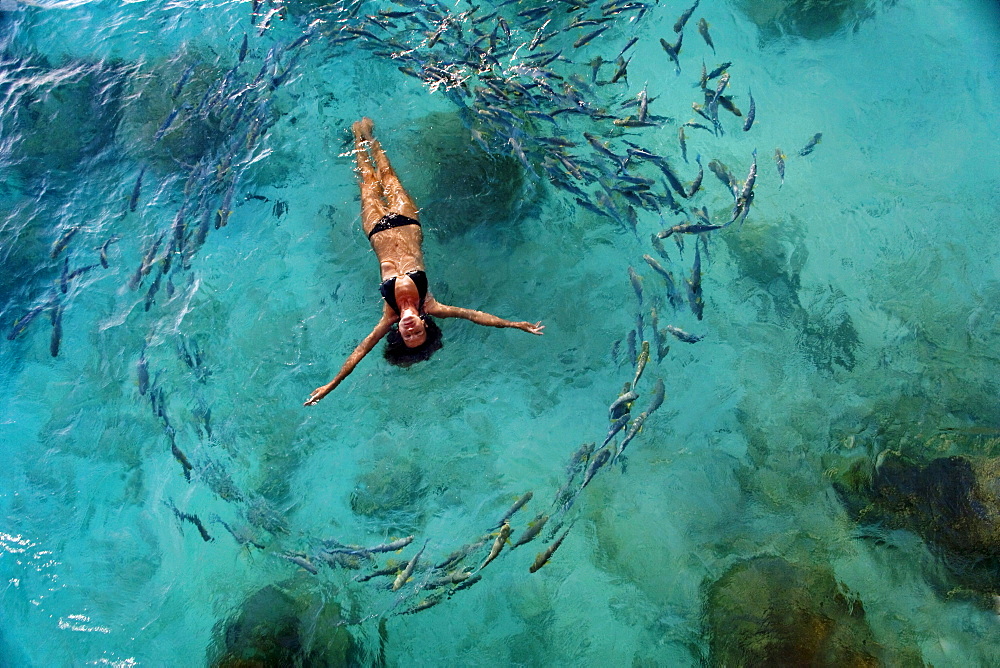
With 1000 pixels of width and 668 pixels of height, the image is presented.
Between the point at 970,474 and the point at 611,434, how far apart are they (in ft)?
16.6

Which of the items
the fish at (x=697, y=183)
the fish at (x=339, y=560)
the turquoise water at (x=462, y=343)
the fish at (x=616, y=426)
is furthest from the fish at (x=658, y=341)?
the fish at (x=339, y=560)

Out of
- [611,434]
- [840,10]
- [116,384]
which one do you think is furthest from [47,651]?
[840,10]

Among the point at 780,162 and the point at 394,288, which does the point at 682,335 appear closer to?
the point at 780,162

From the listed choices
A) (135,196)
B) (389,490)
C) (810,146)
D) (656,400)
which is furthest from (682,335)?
(135,196)

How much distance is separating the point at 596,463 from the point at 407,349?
313 cm

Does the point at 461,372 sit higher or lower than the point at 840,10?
lower

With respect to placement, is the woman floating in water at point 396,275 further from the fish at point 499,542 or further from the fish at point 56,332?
the fish at point 56,332

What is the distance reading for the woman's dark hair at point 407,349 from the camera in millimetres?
8500

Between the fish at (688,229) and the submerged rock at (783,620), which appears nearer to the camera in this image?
the submerged rock at (783,620)

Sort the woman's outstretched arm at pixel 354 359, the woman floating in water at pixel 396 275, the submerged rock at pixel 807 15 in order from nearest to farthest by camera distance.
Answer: the woman's outstretched arm at pixel 354 359, the woman floating in water at pixel 396 275, the submerged rock at pixel 807 15

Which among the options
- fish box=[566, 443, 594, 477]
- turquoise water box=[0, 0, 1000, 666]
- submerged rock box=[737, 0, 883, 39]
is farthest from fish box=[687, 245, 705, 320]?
submerged rock box=[737, 0, 883, 39]

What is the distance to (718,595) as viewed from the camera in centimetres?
796

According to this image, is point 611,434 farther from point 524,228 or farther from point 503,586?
point 524,228

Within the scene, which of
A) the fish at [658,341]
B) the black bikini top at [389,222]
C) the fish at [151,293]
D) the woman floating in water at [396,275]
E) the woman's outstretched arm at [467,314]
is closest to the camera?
the woman floating in water at [396,275]
